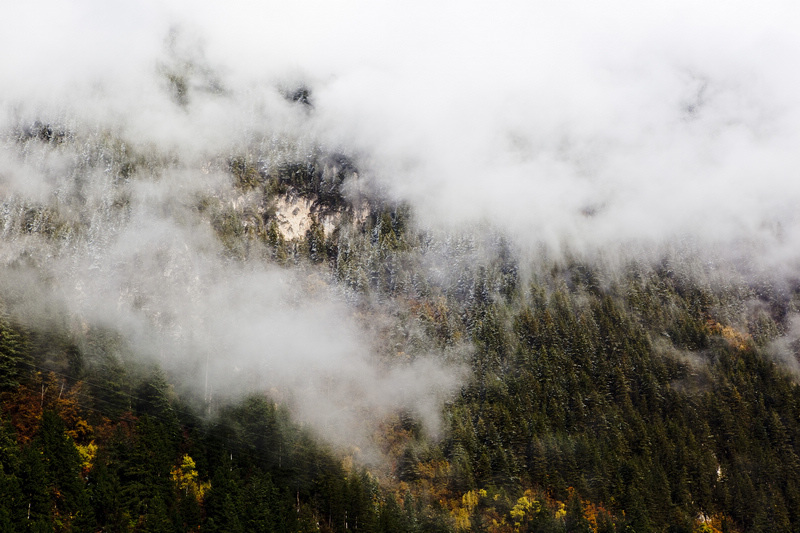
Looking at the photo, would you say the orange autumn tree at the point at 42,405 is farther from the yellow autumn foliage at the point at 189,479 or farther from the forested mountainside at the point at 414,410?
the yellow autumn foliage at the point at 189,479

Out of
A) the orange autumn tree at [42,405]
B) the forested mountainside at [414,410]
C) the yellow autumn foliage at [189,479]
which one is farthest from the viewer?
the yellow autumn foliage at [189,479]

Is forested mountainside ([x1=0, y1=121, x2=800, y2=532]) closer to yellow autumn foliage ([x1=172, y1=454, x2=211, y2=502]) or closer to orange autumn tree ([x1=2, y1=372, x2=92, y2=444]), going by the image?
orange autumn tree ([x1=2, y1=372, x2=92, y2=444])

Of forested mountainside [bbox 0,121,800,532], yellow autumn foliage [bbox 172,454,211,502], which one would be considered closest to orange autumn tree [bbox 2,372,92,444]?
forested mountainside [bbox 0,121,800,532]

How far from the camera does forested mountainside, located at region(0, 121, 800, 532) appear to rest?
71.8 m

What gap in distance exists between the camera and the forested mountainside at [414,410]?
7175cm

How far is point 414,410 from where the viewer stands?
454ft

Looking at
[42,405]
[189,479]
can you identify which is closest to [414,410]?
[189,479]

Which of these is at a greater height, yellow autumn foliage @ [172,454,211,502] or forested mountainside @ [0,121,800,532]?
forested mountainside @ [0,121,800,532]

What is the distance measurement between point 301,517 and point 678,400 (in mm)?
101749

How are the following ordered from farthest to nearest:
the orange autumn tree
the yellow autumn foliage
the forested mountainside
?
1. the yellow autumn foliage
2. the forested mountainside
3. the orange autumn tree

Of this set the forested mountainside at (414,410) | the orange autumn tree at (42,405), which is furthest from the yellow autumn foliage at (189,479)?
the orange autumn tree at (42,405)

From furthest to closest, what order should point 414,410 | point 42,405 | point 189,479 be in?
point 414,410 < point 189,479 < point 42,405

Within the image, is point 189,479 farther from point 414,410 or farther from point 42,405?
point 414,410

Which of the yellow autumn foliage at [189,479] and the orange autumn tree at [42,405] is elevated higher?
the orange autumn tree at [42,405]
